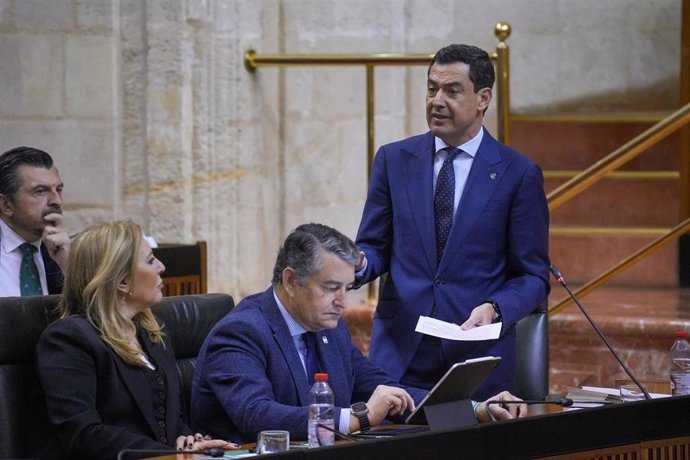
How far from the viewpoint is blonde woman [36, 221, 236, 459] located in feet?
10.5

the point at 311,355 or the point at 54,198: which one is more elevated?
the point at 54,198

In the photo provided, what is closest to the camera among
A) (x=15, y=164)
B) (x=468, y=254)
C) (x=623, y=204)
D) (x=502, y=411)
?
(x=502, y=411)

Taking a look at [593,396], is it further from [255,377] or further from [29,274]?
[29,274]

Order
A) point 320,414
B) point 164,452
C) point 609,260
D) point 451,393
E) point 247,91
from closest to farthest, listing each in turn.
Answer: point 164,452 < point 320,414 < point 451,393 < point 247,91 < point 609,260

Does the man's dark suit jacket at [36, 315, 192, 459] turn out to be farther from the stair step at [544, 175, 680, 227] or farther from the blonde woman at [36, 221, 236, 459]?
the stair step at [544, 175, 680, 227]

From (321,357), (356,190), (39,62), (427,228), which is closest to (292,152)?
(356,190)

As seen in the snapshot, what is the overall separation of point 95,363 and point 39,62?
10.2 feet

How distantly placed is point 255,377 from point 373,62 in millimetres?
3280

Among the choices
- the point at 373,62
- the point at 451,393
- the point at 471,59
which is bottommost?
the point at 451,393

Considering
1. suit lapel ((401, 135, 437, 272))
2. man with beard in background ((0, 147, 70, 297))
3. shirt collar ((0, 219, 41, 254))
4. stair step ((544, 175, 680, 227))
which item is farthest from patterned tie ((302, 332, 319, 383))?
stair step ((544, 175, 680, 227))

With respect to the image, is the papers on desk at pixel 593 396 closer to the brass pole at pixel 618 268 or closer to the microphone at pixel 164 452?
the microphone at pixel 164 452

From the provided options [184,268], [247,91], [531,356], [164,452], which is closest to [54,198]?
[184,268]

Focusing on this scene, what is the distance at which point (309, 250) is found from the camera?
136 inches

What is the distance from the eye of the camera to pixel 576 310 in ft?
20.3
